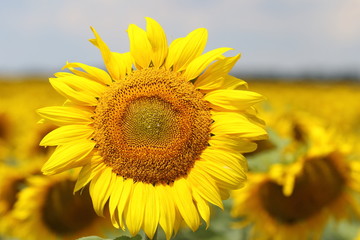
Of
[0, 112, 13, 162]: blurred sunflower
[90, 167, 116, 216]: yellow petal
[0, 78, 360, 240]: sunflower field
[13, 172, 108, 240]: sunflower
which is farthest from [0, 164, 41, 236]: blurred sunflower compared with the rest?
[0, 112, 13, 162]: blurred sunflower

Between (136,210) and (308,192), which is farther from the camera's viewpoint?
(308,192)

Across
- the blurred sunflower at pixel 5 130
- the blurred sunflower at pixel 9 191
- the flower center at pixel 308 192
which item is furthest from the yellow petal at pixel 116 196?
the blurred sunflower at pixel 5 130

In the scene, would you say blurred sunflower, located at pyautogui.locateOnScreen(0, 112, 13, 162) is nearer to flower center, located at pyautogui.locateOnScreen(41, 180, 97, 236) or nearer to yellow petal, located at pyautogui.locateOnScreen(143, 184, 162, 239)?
flower center, located at pyautogui.locateOnScreen(41, 180, 97, 236)

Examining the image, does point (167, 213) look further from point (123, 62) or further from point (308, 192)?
point (308, 192)

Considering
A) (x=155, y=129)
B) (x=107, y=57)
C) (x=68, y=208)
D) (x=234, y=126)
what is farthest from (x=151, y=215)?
(x=68, y=208)

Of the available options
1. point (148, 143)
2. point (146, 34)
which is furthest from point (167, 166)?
point (146, 34)

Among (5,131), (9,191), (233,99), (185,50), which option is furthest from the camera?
(5,131)
